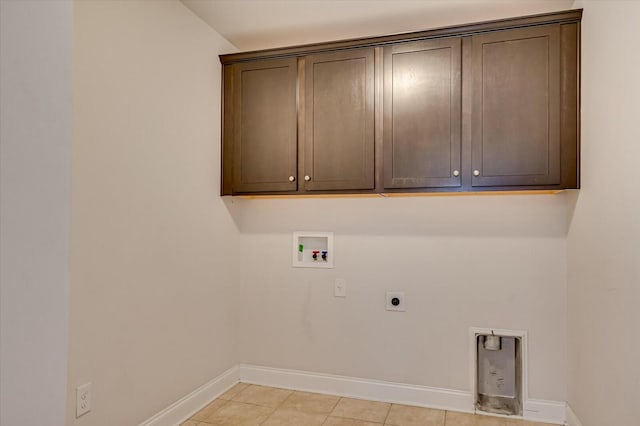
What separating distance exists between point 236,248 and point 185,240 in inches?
24.5

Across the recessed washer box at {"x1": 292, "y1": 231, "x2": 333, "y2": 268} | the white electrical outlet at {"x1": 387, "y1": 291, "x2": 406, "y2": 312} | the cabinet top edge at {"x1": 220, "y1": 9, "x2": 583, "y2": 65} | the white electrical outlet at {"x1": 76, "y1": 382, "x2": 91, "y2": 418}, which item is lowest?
the white electrical outlet at {"x1": 76, "y1": 382, "x2": 91, "y2": 418}

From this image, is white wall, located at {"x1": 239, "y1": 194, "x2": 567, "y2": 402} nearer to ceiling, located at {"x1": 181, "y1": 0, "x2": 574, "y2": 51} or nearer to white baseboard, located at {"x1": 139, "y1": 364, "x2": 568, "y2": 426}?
white baseboard, located at {"x1": 139, "y1": 364, "x2": 568, "y2": 426}

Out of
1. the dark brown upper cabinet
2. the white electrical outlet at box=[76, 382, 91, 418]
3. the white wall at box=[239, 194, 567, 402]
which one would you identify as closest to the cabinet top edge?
the dark brown upper cabinet

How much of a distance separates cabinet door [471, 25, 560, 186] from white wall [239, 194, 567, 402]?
1.09 feet

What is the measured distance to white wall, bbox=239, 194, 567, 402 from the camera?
8.43ft

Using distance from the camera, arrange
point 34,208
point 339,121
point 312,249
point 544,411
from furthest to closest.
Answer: point 312,249
point 339,121
point 544,411
point 34,208

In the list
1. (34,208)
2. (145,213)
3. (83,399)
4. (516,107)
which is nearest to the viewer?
(34,208)

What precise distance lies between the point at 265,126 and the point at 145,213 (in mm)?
1023

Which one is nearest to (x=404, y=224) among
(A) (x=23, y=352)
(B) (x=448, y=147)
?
(B) (x=448, y=147)

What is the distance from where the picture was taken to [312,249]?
3.06 metres

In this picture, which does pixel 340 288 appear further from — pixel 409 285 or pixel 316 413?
pixel 316 413

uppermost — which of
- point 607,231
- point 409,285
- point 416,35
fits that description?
point 416,35

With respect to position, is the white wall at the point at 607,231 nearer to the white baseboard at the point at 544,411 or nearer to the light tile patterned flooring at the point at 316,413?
the white baseboard at the point at 544,411

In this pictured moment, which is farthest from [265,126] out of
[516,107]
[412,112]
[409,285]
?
[516,107]
